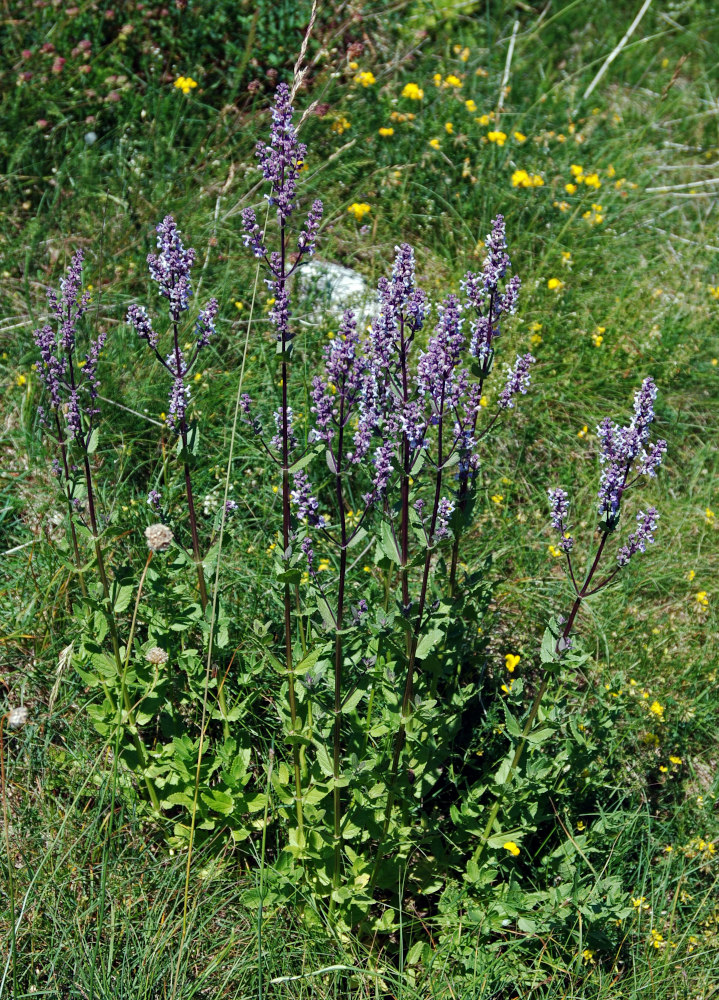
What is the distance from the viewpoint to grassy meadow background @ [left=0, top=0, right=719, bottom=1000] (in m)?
2.66

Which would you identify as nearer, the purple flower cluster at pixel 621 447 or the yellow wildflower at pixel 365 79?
the purple flower cluster at pixel 621 447

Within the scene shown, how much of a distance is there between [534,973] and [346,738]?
0.93 metres

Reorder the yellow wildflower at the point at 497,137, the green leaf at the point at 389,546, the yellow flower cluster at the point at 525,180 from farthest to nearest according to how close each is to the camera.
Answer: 1. the yellow wildflower at the point at 497,137
2. the yellow flower cluster at the point at 525,180
3. the green leaf at the point at 389,546

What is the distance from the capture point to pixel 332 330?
438 centimetres

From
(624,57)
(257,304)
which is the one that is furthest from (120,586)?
(624,57)

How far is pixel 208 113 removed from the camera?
5488 millimetres

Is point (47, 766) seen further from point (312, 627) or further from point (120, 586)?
point (312, 627)

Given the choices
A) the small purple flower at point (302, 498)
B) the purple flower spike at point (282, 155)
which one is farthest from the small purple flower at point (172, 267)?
the small purple flower at point (302, 498)

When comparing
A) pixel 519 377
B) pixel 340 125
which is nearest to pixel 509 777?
pixel 519 377

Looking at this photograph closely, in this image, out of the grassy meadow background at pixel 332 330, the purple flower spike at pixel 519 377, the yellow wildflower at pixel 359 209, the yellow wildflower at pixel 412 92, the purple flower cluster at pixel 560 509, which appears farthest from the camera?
the yellow wildflower at pixel 412 92

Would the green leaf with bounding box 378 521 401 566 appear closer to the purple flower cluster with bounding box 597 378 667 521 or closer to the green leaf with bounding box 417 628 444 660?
the green leaf with bounding box 417 628 444 660

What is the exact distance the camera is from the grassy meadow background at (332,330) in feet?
8.71

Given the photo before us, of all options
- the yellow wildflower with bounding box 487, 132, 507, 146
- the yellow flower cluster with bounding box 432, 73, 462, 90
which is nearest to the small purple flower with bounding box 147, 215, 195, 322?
the yellow wildflower with bounding box 487, 132, 507, 146

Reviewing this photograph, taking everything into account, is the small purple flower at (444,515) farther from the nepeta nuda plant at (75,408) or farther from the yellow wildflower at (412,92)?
the yellow wildflower at (412,92)
